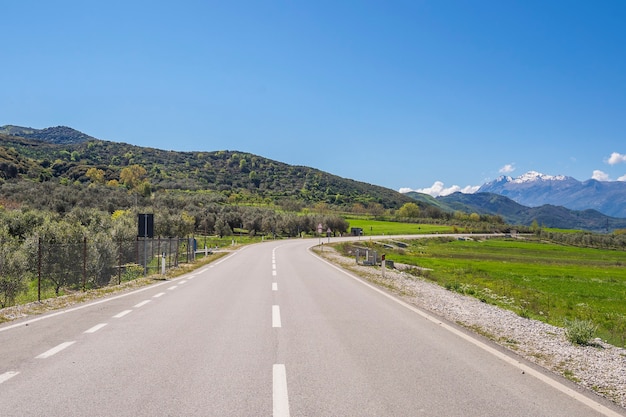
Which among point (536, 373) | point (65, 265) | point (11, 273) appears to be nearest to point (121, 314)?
point (536, 373)

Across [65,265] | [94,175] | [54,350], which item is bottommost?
[65,265]

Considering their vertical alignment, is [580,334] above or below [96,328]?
below

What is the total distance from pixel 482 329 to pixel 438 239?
293 ft

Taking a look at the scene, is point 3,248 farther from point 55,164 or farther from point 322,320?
point 55,164

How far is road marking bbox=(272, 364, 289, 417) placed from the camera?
171 inches

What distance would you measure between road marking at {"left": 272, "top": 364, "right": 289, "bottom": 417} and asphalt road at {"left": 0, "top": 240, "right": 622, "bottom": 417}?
0.02 metres

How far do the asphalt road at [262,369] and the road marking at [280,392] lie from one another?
0.8 inches

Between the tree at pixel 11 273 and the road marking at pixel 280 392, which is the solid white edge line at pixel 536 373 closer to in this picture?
the road marking at pixel 280 392

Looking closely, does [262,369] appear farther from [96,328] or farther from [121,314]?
[121,314]

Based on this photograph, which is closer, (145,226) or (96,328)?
(96,328)

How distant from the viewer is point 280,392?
491 cm

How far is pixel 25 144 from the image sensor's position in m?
171

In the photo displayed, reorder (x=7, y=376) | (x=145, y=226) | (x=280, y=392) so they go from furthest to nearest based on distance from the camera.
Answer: (x=145, y=226) < (x=7, y=376) < (x=280, y=392)

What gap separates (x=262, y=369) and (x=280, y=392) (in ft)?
3.20
